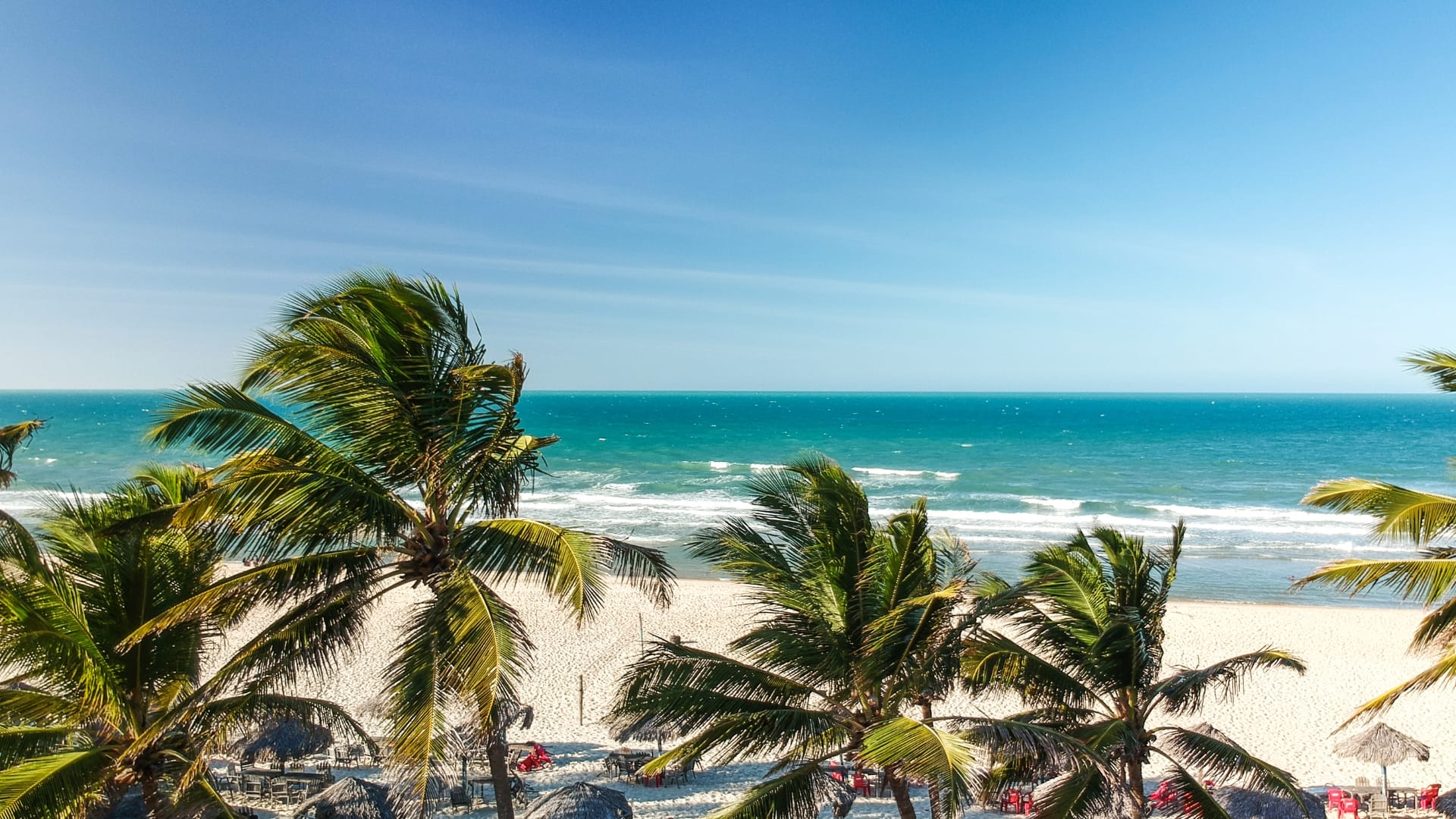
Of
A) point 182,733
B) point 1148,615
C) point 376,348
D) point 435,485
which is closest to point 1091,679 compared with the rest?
point 1148,615

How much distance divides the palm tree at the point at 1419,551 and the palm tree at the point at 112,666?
8.65m

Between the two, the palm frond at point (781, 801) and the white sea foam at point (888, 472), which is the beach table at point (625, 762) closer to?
the palm frond at point (781, 801)

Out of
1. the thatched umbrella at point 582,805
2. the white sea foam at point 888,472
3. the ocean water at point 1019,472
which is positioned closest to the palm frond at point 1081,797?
the thatched umbrella at point 582,805

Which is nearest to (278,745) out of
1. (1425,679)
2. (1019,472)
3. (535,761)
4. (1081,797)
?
(535,761)

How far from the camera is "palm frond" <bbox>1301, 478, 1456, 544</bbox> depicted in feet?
21.4

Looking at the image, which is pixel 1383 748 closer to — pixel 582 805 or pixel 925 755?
pixel 925 755

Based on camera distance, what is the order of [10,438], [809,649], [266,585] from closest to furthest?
1. [266,585]
2. [809,649]
3. [10,438]

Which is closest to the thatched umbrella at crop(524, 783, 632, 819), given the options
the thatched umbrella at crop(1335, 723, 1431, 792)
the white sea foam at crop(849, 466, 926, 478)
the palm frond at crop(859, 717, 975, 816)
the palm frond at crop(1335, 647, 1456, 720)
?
the palm frond at crop(859, 717, 975, 816)

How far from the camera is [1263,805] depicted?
33.0 ft

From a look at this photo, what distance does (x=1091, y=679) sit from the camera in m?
6.99

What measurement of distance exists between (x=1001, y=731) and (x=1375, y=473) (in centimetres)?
6604

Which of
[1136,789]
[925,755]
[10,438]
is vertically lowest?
[1136,789]

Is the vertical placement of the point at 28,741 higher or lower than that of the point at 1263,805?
higher

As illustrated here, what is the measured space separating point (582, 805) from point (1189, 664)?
50.3ft
